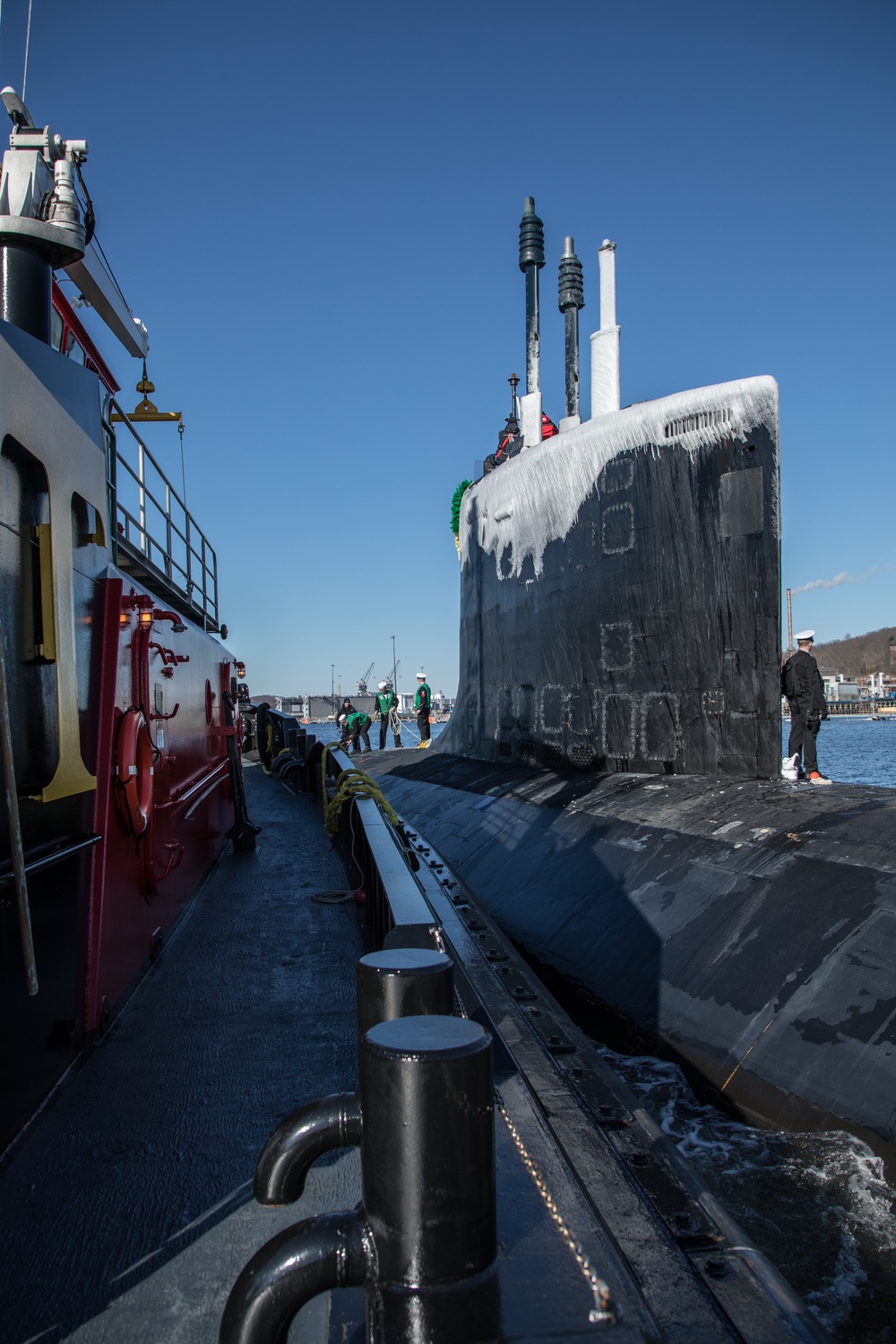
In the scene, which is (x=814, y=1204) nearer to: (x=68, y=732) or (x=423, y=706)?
(x=68, y=732)

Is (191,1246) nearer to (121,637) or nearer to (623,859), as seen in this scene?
(121,637)

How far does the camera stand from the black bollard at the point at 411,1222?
1.51 m

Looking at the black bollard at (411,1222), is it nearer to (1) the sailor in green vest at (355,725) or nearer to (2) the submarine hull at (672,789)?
(2) the submarine hull at (672,789)

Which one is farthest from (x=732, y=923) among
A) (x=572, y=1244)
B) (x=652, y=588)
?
(x=572, y=1244)

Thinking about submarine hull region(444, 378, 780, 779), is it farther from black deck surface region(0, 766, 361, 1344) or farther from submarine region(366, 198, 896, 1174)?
black deck surface region(0, 766, 361, 1344)

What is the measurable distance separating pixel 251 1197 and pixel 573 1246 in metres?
1.13

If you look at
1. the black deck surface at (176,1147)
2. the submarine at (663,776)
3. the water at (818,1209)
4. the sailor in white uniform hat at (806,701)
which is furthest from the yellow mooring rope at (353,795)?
the sailor in white uniform hat at (806,701)

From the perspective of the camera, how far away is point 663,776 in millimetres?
7789

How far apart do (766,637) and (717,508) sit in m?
1.09

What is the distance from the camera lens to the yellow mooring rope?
6.52m

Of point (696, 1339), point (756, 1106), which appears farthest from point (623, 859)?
point (696, 1339)

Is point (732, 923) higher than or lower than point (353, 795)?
lower

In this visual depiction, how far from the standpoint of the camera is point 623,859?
6625 mm

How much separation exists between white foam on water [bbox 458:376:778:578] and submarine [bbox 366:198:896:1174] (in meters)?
0.02
